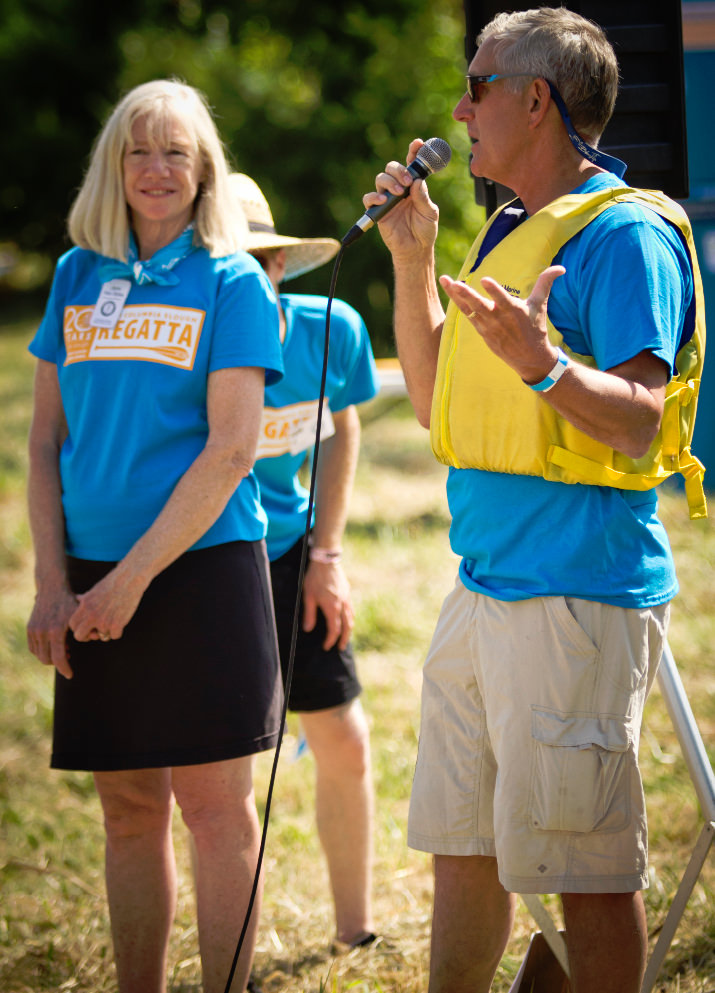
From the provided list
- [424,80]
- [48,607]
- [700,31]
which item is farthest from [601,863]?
[424,80]

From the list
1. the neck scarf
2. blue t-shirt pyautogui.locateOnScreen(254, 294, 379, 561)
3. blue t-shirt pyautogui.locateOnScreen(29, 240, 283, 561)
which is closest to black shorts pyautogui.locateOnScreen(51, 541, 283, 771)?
blue t-shirt pyautogui.locateOnScreen(29, 240, 283, 561)

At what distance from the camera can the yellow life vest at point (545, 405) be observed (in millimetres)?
1872

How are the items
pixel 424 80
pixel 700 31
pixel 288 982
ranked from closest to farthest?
1. pixel 288 982
2. pixel 700 31
3. pixel 424 80

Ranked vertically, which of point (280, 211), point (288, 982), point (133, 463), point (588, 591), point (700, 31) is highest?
point (280, 211)

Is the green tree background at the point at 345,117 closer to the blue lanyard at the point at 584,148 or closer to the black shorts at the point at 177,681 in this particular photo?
the black shorts at the point at 177,681

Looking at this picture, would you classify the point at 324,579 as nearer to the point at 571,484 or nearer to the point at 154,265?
the point at 154,265

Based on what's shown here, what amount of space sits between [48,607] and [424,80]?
8689mm

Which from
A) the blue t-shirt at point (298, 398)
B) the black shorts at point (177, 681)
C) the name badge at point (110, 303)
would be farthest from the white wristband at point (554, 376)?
the blue t-shirt at point (298, 398)

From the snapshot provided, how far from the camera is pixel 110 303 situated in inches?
95.3

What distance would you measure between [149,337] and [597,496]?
1.07 meters

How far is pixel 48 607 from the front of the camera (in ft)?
7.90

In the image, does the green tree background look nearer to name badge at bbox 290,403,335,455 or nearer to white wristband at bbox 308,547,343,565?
name badge at bbox 290,403,335,455

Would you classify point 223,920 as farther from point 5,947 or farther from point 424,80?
point 424,80

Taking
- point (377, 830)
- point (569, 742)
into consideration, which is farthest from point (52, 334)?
point (377, 830)
